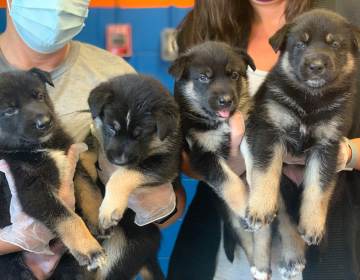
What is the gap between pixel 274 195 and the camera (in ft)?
6.52

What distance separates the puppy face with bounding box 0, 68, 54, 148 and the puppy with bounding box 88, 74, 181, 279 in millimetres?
220

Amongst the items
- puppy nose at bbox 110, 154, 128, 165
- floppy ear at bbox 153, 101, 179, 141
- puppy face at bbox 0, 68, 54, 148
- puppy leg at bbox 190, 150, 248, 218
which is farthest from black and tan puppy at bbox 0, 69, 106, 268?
puppy leg at bbox 190, 150, 248, 218

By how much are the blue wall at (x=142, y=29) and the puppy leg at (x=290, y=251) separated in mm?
1645

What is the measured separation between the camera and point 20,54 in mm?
2312

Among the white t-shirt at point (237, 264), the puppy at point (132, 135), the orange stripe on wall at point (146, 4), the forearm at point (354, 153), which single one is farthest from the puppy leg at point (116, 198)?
the orange stripe on wall at point (146, 4)

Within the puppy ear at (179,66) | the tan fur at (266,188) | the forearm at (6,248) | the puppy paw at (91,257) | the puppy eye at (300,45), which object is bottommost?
the forearm at (6,248)

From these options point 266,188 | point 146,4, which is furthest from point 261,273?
point 146,4

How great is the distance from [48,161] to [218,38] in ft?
3.78

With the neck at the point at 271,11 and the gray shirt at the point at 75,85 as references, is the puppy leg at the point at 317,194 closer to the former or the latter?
the neck at the point at 271,11

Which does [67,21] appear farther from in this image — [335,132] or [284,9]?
[335,132]

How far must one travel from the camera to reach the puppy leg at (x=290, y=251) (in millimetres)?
2139

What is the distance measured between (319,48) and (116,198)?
1.08 m

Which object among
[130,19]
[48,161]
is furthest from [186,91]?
[130,19]

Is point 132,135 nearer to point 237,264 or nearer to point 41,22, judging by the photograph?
point 41,22
